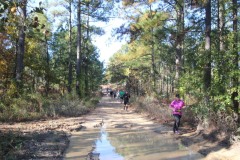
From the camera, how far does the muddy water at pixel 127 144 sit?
9.84 meters

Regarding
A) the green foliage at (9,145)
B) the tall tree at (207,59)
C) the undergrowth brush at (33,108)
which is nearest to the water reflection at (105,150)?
the green foliage at (9,145)

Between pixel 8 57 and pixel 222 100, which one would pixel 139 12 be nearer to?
pixel 8 57

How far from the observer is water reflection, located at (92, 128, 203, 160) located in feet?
32.2

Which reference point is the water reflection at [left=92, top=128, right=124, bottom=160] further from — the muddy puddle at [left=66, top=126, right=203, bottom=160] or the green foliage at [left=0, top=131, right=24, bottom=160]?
the green foliage at [left=0, top=131, right=24, bottom=160]

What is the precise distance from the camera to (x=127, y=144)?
1180 centimetres

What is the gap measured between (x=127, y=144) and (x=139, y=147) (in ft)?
2.36

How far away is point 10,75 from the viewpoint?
26453mm

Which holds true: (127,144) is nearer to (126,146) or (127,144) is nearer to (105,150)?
(126,146)

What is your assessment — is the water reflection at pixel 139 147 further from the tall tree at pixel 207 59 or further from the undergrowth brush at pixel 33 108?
the undergrowth brush at pixel 33 108

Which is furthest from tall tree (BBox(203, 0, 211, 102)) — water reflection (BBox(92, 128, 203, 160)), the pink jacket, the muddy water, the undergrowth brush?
the undergrowth brush

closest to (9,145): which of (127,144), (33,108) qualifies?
(127,144)

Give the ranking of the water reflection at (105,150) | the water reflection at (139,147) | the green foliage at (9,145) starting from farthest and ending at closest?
the water reflection at (139,147) → the water reflection at (105,150) → the green foliage at (9,145)

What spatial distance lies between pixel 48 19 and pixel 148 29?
1549 cm

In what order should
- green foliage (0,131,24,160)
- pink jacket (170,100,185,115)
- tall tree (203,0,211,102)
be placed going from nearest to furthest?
green foliage (0,131,24,160) → tall tree (203,0,211,102) → pink jacket (170,100,185,115)
